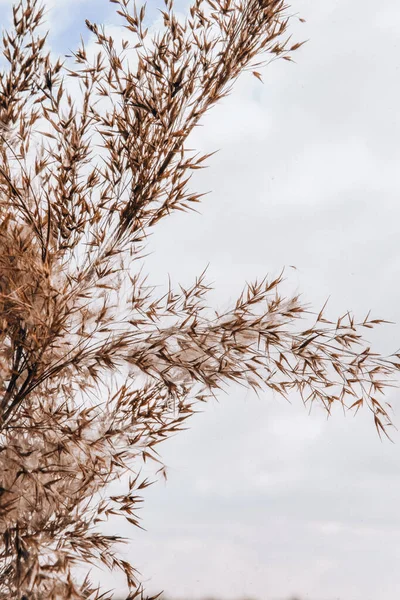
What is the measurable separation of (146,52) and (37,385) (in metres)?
3.28

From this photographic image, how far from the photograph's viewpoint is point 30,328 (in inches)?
251

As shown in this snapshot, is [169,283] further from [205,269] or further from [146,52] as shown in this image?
[146,52]

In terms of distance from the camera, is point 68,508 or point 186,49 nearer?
point 68,508

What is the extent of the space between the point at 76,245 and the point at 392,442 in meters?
3.24

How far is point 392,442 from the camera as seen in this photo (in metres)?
6.50

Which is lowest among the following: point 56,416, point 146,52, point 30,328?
point 56,416

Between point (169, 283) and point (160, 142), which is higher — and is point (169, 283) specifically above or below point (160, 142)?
below

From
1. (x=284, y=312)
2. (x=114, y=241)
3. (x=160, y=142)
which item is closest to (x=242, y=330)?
(x=284, y=312)

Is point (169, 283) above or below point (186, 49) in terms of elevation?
below

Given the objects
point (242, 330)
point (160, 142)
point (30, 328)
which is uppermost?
point (160, 142)

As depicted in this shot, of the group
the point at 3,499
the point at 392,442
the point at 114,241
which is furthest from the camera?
the point at 114,241

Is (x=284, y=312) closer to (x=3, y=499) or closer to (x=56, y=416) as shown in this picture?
(x=56, y=416)

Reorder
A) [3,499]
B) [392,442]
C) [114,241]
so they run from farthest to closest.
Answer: [114,241] → [392,442] → [3,499]

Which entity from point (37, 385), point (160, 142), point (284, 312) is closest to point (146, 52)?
point (160, 142)
